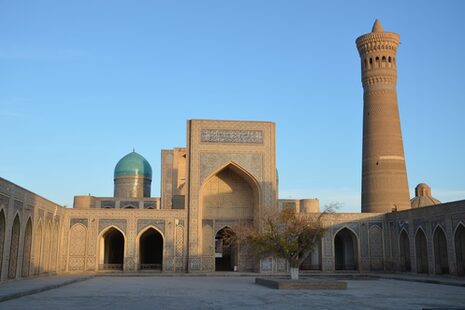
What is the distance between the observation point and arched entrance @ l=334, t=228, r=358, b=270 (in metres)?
21.7

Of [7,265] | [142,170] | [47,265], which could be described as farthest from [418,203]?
[7,265]

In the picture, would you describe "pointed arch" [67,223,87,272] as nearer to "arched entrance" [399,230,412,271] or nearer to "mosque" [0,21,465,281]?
"mosque" [0,21,465,281]

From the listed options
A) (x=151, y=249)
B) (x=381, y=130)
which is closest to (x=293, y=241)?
(x=381, y=130)

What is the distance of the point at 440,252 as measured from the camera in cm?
1753

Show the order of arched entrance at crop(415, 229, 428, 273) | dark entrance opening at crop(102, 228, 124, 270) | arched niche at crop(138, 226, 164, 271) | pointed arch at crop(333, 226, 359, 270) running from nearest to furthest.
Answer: arched entrance at crop(415, 229, 428, 273) < pointed arch at crop(333, 226, 359, 270) < dark entrance opening at crop(102, 228, 124, 270) < arched niche at crop(138, 226, 164, 271)

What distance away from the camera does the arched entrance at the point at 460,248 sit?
16.1 m

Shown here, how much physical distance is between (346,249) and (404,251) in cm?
327

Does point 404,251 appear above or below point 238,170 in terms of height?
below

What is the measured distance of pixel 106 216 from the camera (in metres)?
19.9

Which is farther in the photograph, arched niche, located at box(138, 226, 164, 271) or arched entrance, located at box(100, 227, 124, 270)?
arched niche, located at box(138, 226, 164, 271)

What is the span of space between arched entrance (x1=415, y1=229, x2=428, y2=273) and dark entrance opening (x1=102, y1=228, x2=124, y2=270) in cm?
1131

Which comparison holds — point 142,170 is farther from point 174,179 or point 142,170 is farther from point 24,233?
point 24,233

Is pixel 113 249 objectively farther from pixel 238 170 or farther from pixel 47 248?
pixel 238 170

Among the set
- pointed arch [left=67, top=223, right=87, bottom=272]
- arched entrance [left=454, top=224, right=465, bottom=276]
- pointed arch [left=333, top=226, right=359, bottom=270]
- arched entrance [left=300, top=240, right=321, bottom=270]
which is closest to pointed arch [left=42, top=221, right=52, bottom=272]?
pointed arch [left=67, top=223, right=87, bottom=272]
